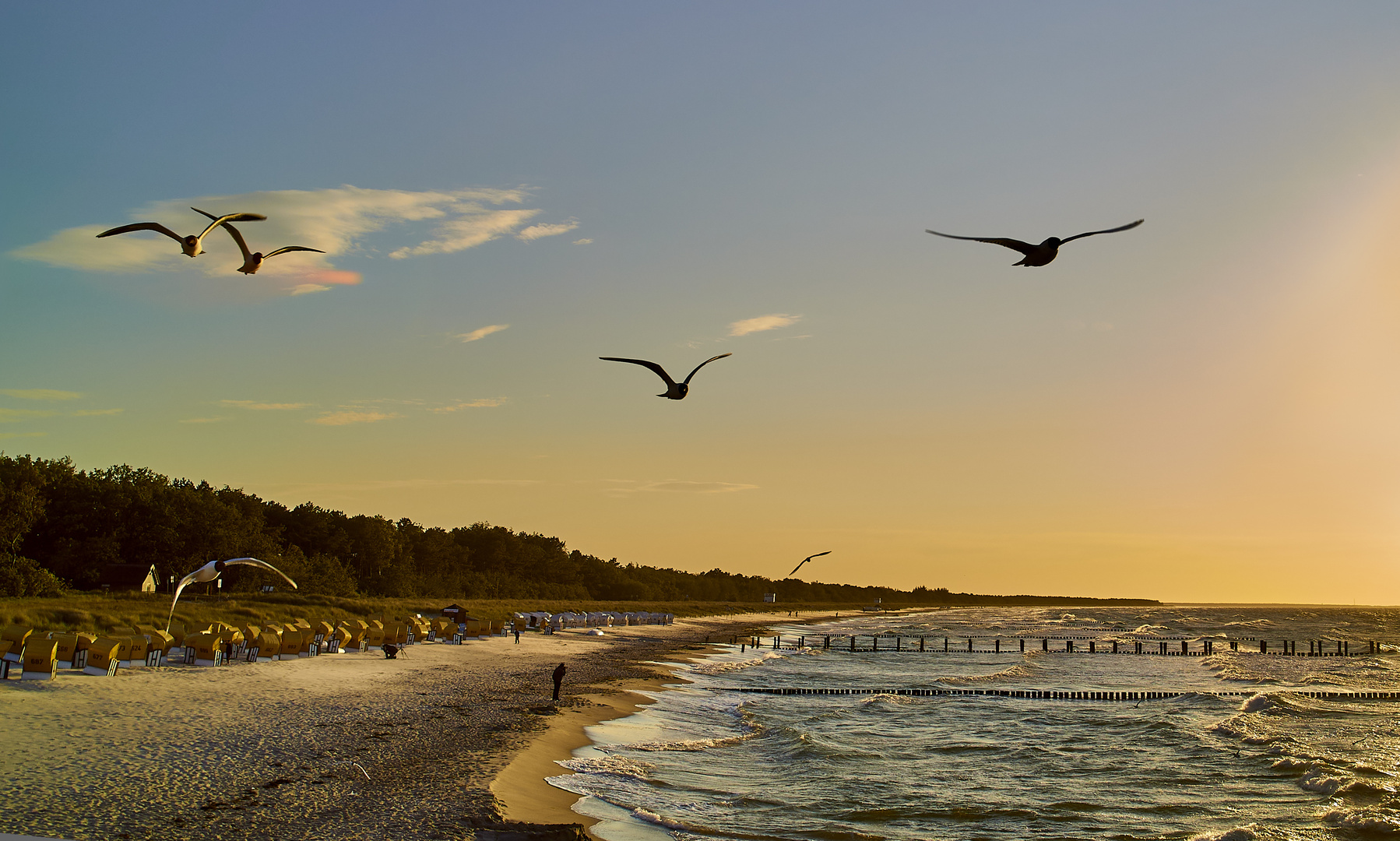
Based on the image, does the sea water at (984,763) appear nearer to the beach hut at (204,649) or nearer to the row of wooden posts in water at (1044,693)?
the row of wooden posts in water at (1044,693)

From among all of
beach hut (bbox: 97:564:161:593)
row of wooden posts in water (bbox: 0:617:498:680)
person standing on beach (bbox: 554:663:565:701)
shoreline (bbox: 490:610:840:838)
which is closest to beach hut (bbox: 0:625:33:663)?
row of wooden posts in water (bbox: 0:617:498:680)

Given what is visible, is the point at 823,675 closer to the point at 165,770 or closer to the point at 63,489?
the point at 165,770

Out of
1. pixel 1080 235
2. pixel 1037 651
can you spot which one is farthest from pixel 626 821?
pixel 1037 651

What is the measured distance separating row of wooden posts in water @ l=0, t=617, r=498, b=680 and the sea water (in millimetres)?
11432

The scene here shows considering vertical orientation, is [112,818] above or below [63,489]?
below

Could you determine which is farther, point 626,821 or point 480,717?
point 480,717

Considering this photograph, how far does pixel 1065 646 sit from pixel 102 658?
8409cm

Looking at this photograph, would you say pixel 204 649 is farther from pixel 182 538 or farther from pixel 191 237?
pixel 182 538

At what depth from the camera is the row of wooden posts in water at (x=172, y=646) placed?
2078cm

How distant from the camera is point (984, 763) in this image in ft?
83.3

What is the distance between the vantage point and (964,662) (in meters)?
65.1

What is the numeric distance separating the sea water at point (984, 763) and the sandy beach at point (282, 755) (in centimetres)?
163

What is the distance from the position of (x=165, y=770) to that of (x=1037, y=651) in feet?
251

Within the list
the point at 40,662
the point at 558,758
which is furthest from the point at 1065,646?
the point at 40,662
